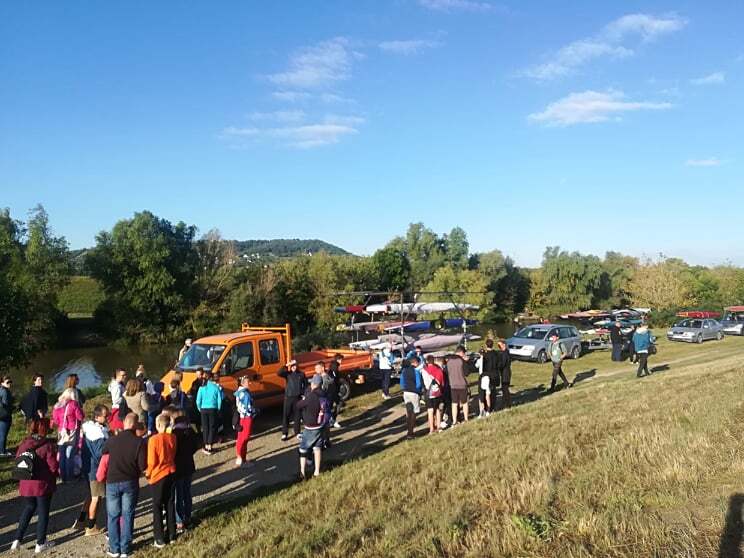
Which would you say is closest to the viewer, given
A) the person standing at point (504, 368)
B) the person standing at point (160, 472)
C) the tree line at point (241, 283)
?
the person standing at point (160, 472)

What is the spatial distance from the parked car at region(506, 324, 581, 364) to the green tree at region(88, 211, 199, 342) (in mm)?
38681

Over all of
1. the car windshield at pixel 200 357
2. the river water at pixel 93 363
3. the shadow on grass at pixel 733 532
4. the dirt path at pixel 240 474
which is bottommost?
Result: the river water at pixel 93 363

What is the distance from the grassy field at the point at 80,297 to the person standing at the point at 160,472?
6180cm

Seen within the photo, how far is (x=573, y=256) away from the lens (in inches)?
2822

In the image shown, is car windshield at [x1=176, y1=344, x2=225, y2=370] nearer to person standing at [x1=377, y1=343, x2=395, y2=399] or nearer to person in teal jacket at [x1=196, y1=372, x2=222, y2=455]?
person in teal jacket at [x1=196, y1=372, x2=222, y2=455]

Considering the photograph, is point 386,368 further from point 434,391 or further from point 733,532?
point 733,532

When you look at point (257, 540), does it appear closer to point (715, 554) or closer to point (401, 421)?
point (715, 554)

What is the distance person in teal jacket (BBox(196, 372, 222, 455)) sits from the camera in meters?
10.7

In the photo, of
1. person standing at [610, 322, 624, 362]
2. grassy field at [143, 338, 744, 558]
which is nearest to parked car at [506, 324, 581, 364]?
person standing at [610, 322, 624, 362]

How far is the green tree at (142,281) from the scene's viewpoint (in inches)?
2114

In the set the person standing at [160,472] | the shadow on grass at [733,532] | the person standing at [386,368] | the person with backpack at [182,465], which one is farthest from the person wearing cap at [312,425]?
the person standing at [386,368]

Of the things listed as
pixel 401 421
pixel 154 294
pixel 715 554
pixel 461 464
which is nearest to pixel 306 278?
pixel 154 294

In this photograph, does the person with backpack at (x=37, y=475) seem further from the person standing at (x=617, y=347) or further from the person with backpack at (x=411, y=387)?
the person standing at (x=617, y=347)

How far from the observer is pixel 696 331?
3025cm
